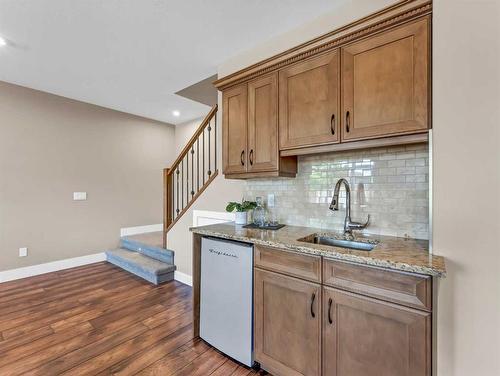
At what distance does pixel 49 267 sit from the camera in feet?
12.4

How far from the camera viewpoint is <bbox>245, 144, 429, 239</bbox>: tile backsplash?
1711mm

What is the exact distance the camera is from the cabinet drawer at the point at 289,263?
1.50 metres

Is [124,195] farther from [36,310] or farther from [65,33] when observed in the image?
[65,33]

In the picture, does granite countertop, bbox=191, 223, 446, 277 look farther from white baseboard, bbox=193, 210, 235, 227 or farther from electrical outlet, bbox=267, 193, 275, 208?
white baseboard, bbox=193, 210, 235, 227

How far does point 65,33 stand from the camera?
2.31 m

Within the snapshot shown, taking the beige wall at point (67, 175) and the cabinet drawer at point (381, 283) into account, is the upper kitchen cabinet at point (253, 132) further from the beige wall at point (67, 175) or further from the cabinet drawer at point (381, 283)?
the beige wall at point (67, 175)

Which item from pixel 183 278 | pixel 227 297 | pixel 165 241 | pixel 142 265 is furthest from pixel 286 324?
pixel 142 265

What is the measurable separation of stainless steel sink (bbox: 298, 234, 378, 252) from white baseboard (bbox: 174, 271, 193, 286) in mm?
2103

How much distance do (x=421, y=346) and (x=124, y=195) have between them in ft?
15.9

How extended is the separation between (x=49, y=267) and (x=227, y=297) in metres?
3.45

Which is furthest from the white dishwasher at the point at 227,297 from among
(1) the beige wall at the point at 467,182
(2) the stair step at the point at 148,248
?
(2) the stair step at the point at 148,248

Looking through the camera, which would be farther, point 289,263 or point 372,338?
point 289,263

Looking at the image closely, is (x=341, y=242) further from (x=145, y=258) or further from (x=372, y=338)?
(x=145, y=258)

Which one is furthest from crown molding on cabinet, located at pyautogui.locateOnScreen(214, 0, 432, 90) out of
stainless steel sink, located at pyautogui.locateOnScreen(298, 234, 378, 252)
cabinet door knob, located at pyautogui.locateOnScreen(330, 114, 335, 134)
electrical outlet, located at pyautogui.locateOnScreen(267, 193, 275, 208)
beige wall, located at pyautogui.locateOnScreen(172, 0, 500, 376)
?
stainless steel sink, located at pyautogui.locateOnScreen(298, 234, 378, 252)
